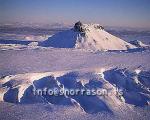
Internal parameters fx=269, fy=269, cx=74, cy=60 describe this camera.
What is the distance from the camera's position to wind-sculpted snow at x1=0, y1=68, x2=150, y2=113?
41.4 ft

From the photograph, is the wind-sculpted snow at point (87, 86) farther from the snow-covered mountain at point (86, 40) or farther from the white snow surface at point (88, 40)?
the snow-covered mountain at point (86, 40)

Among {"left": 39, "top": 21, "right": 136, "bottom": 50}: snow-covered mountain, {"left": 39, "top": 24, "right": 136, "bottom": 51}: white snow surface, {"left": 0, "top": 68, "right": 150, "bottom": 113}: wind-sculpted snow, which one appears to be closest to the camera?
{"left": 0, "top": 68, "right": 150, "bottom": 113}: wind-sculpted snow

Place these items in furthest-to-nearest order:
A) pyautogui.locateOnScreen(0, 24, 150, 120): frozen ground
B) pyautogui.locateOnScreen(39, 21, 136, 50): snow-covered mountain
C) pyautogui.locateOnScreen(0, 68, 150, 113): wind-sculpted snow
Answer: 1. pyautogui.locateOnScreen(39, 21, 136, 50): snow-covered mountain
2. pyautogui.locateOnScreen(0, 68, 150, 113): wind-sculpted snow
3. pyautogui.locateOnScreen(0, 24, 150, 120): frozen ground

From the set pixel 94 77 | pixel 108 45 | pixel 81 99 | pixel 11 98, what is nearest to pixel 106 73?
pixel 94 77

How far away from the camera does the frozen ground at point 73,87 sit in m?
11.5

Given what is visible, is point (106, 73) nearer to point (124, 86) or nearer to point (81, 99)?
point (124, 86)

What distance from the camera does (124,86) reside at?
48.4ft

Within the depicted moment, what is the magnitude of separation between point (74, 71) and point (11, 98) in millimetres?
4716

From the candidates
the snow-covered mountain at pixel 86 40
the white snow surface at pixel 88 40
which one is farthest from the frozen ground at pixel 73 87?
the snow-covered mountain at pixel 86 40

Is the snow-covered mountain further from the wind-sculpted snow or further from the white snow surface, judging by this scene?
the wind-sculpted snow

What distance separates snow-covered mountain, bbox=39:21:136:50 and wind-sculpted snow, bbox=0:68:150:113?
1636 centimetres

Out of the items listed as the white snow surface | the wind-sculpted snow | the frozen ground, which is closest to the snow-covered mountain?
the white snow surface

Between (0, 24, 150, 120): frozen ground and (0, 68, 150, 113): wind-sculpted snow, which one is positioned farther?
(0, 68, 150, 113): wind-sculpted snow

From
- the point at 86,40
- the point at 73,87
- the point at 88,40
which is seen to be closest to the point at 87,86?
the point at 73,87
